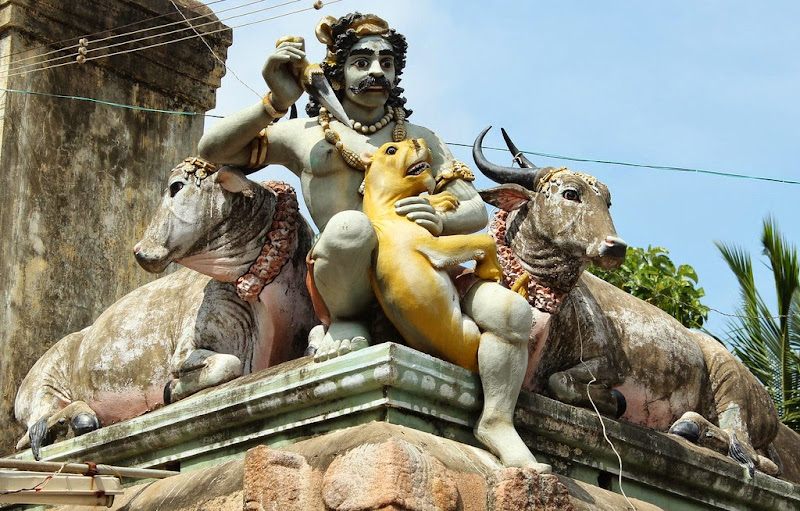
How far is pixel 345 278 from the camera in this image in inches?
249

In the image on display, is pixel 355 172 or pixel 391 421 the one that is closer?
pixel 391 421

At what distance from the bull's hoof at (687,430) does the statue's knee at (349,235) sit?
243cm

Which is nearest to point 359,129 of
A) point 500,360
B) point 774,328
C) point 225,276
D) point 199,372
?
point 225,276

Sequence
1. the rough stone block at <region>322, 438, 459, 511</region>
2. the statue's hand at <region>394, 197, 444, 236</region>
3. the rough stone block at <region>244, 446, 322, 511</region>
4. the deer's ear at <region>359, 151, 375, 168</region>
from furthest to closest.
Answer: the deer's ear at <region>359, 151, 375, 168</region>
the statue's hand at <region>394, 197, 444, 236</region>
the rough stone block at <region>244, 446, 322, 511</region>
the rough stone block at <region>322, 438, 459, 511</region>

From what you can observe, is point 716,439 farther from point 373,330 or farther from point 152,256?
point 152,256

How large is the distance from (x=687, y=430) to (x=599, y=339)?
692 millimetres

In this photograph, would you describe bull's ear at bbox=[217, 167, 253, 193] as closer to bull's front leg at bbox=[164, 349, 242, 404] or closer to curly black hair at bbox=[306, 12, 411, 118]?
curly black hair at bbox=[306, 12, 411, 118]

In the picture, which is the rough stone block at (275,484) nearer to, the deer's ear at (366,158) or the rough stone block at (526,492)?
the rough stone block at (526,492)

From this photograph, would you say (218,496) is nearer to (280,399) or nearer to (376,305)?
(280,399)

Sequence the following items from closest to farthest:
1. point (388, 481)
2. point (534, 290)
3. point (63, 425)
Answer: point (388, 481) < point (534, 290) < point (63, 425)

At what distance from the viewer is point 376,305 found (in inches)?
255

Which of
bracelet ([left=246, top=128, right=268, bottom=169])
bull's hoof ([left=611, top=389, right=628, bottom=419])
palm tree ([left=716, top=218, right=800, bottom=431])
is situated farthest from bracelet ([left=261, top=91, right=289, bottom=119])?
palm tree ([left=716, top=218, right=800, bottom=431])

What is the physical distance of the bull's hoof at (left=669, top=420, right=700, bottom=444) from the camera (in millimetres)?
7746

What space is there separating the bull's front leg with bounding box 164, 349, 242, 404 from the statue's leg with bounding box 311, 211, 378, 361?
856 mm
